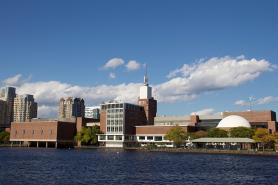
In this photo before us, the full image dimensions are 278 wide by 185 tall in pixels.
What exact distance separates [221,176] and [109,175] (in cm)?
1894

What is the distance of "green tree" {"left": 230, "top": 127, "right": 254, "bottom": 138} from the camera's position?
175m

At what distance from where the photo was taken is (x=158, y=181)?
2345 inches

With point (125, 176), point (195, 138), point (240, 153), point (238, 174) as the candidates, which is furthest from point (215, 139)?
point (125, 176)

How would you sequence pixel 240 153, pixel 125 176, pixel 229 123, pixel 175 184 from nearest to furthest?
pixel 175 184 < pixel 125 176 < pixel 240 153 < pixel 229 123

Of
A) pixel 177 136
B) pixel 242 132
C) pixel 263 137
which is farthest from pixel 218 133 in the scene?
pixel 263 137

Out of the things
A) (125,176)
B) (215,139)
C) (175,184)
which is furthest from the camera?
(215,139)

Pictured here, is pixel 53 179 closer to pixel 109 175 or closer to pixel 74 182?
pixel 74 182

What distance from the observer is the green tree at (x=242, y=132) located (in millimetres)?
175125

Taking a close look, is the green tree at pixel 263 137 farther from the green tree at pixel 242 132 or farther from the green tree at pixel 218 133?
the green tree at pixel 218 133

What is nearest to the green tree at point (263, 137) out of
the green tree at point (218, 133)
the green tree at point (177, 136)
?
the green tree at point (218, 133)

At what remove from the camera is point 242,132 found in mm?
175875

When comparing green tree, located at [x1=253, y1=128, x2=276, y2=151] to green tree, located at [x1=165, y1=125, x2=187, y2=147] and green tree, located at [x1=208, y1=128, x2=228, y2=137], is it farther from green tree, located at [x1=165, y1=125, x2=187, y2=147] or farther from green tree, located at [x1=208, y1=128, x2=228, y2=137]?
green tree, located at [x1=165, y1=125, x2=187, y2=147]

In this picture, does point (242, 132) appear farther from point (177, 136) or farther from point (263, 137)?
point (177, 136)

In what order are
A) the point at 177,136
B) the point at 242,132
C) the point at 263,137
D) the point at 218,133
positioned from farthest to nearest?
the point at 218,133, the point at 177,136, the point at 242,132, the point at 263,137
